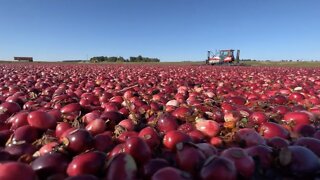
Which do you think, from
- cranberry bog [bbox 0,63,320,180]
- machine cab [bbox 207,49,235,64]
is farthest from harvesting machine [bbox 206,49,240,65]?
cranberry bog [bbox 0,63,320,180]

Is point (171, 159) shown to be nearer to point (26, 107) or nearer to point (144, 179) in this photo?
point (144, 179)

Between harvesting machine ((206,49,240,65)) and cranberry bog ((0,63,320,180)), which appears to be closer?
cranberry bog ((0,63,320,180))

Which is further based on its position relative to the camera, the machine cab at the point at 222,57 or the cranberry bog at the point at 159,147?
the machine cab at the point at 222,57

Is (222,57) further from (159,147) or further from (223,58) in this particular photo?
(159,147)

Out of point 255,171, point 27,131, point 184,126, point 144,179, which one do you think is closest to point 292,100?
point 184,126

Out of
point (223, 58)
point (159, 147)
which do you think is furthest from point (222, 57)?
point (159, 147)

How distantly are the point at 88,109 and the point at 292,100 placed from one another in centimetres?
273

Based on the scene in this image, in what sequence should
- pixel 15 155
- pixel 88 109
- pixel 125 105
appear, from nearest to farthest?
pixel 15 155, pixel 88 109, pixel 125 105

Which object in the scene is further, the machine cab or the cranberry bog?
the machine cab

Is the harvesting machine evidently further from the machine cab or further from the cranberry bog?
the cranberry bog

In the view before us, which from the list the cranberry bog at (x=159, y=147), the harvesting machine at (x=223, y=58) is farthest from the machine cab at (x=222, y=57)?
the cranberry bog at (x=159, y=147)

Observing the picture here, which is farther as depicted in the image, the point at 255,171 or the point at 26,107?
the point at 26,107

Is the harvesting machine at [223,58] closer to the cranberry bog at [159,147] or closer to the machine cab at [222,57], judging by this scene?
the machine cab at [222,57]

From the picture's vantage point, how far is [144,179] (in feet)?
4.72
